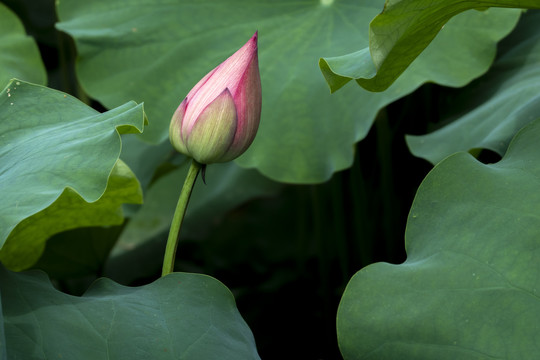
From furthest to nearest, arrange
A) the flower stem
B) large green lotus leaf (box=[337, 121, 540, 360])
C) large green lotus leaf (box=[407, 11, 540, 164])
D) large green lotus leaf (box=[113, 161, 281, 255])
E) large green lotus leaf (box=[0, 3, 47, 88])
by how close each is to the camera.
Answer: large green lotus leaf (box=[113, 161, 281, 255]) → large green lotus leaf (box=[0, 3, 47, 88]) → large green lotus leaf (box=[407, 11, 540, 164]) → the flower stem → large green lotus leaf (box=[337, 121, 540, 360])

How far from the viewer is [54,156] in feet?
2.29

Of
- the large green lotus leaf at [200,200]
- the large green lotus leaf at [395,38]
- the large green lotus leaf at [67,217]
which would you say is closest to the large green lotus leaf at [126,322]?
the large green lotus leaf at [67,217]

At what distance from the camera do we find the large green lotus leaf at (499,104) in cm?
89

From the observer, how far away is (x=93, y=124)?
0.75m

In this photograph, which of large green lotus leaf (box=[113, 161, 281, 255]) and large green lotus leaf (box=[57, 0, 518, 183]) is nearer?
large green lotus leaf (box=[57, 0, 518, 183])

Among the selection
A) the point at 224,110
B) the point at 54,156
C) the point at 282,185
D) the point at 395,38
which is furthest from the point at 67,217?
the point at 282,185

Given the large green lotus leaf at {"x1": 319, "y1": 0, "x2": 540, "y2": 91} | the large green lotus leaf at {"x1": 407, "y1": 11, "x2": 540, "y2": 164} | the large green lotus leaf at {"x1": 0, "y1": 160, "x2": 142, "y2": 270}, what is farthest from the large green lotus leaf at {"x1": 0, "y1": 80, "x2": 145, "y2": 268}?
the large green lotus leaf at {"x1": 407, "y1": 11, "x2": 540, "y2": 164}

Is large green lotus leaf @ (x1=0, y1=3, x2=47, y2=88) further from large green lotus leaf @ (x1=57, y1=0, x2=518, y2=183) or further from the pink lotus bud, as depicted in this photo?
the pink lotus bud

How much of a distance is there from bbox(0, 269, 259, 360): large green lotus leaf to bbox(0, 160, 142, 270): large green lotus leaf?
4.0 inches

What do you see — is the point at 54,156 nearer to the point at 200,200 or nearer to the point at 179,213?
the point at 179,213

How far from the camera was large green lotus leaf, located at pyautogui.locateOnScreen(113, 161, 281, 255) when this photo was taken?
5.14 ft

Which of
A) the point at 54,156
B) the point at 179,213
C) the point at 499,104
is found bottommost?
the point at 499,104

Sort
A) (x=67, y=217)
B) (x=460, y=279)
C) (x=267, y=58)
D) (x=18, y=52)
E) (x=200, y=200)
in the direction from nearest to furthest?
(x=460, y=279) → (x=67, y=217) → (x=267, y=58) → (x=18, y=52) → (x=200, y=200)

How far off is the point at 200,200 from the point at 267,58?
1.68 ft
